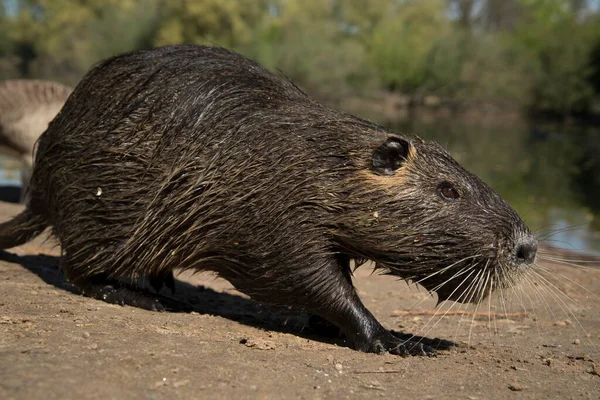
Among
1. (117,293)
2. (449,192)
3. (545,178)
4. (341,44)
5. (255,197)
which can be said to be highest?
(341,44)

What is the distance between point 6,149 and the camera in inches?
407

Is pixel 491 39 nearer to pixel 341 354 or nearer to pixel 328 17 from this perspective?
pixel 328 17

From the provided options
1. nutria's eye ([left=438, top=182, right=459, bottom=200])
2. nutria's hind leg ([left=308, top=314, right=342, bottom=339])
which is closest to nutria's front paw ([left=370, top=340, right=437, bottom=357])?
nutria's hind leg ([left=308, top=314, right=342, bottom=339])

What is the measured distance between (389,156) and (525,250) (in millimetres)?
885

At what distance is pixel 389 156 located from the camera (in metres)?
4.34

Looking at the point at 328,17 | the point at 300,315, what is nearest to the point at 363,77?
the point at 328,17

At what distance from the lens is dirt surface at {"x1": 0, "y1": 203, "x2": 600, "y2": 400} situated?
3.29 meters

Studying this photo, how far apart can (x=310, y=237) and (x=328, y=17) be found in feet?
196

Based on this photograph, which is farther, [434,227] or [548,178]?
[548,178]

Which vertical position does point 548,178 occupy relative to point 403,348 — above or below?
above

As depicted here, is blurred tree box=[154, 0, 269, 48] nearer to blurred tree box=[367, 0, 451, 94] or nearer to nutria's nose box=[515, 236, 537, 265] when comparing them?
blurred tree box=[367, 0, 451, 94]

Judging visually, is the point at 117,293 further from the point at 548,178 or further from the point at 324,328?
the point at 548,178

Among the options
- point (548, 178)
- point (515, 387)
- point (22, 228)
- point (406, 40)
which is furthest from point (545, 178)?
point (406, 40)

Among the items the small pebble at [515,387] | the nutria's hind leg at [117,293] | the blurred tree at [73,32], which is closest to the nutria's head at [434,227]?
the small pebble at [515,387]
